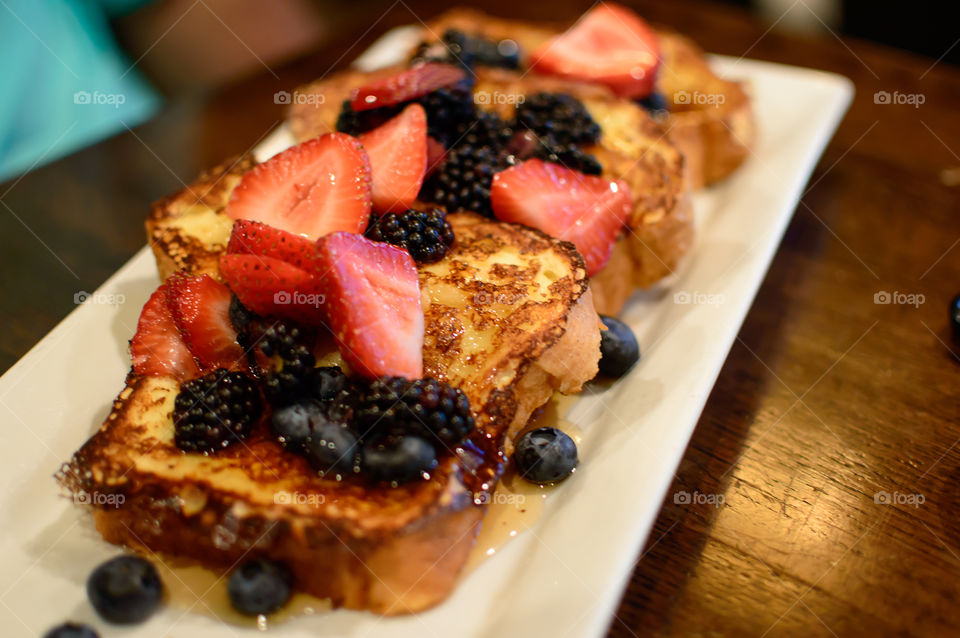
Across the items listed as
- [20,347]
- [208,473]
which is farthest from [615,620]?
[20,347]

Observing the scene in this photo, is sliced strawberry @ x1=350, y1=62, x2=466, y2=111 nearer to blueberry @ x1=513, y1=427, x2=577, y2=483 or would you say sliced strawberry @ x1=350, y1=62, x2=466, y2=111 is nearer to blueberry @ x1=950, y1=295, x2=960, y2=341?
blueberry @ x1=513, y1=427, x2=577, y2=483

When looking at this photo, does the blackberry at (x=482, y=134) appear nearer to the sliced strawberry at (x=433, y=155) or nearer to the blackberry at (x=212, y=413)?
the sliced strawberry at (x=433, y=155)

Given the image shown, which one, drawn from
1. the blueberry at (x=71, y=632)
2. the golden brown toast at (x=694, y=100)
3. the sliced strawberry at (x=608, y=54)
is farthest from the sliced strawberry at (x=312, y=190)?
the sliced strawberry at (x=608, y=54)

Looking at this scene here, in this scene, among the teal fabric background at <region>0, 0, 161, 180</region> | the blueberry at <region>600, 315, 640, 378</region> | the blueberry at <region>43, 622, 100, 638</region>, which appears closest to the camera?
the blueberry at <region>43, 622, 100, 638</region>

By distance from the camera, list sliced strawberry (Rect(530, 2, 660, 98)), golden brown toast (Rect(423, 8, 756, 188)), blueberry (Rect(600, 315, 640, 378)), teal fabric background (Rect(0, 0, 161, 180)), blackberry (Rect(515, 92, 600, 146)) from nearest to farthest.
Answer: blueberry (Rect(600, 315, 640, 378)) < blackberry (Rect(515, 92, 600, 146)) < golden brown toast (Rect(423, 8, 756, 188)) < sliced strawberry (Rect(530, 2, 660, 98)) < teal fabric background (Rect(0, 0, 161, 180))

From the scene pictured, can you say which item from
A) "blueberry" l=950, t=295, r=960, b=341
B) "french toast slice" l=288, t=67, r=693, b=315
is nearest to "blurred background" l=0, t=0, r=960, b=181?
"french toast slice" l=288, t=67, r=693, b=315

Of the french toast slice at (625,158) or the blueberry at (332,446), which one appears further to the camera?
the french toast slice at (625,158)

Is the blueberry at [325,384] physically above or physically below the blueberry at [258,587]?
above

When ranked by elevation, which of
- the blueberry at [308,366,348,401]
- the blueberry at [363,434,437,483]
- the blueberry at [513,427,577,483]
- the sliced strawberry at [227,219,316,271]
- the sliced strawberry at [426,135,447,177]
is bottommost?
the blueberry at [513,427,577,483]
